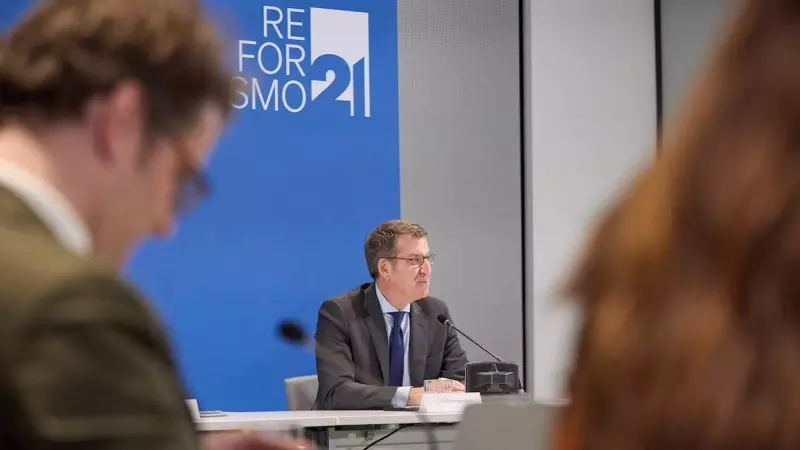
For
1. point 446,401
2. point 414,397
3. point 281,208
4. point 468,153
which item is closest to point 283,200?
point 281,208

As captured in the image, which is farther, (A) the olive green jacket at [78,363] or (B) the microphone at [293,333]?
(B) the microphone at [293,333]

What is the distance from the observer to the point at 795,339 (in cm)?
42

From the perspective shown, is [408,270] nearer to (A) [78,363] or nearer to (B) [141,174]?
(B) [141,174]

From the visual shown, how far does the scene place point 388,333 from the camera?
4598mm

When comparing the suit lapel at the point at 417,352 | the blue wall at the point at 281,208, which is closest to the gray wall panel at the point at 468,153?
the blue wall at the point at 281,208

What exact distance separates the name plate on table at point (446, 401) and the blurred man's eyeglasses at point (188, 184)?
3.09m

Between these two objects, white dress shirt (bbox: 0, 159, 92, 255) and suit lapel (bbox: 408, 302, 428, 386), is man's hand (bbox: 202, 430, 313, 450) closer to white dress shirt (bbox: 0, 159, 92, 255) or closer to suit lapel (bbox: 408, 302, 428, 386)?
white dress shirt (bbox: 0, 159, 92, 255)

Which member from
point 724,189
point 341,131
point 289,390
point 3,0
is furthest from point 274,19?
point 724,189

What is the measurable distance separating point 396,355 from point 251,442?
3.57m

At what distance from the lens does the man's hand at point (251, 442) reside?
3.34 ft

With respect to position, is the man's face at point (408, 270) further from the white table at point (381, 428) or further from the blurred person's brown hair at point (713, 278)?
the blurred person's brown hair at point (713, 278)

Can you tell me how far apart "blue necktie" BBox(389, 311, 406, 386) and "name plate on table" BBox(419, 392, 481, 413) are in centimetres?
53

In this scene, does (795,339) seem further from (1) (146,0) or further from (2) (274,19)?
(2) (274,19)

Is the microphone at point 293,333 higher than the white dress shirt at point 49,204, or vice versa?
the white dress shirt at point 49,204
